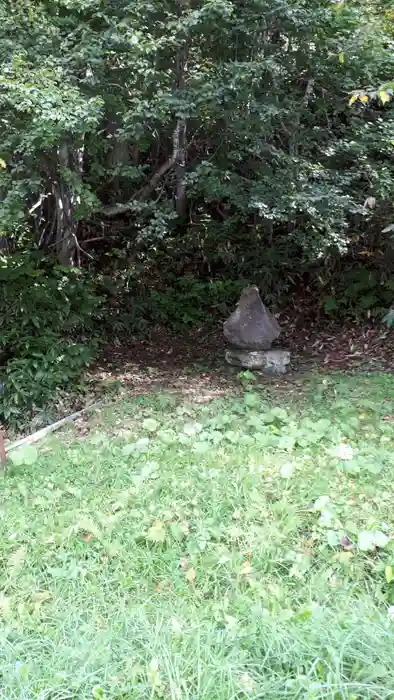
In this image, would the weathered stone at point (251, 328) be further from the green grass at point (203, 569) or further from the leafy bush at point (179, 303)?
the green grass at point (203, 569)

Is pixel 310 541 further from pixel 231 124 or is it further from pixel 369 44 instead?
pixel 369 44

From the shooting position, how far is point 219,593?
2.15 metres

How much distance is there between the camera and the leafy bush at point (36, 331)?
571 centimetres

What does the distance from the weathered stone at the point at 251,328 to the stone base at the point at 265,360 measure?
0.07m

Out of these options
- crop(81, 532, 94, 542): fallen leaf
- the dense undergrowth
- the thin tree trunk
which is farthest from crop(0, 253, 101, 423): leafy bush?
crop(81, 532, 94, 542): fallen leaf

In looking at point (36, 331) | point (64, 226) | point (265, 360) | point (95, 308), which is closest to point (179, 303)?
point (95, 308)

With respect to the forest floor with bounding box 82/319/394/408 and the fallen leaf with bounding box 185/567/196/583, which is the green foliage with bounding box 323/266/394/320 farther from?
the fallen leaf with bounding box 185/567/196/583

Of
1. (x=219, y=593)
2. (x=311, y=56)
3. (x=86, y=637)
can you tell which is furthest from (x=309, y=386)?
(x=86, y=637)

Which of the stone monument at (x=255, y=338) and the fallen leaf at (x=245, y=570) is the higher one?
the fallen leaf at (x=245, y=570)

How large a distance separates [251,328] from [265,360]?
0.40m

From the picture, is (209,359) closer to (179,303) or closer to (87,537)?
(179,303)

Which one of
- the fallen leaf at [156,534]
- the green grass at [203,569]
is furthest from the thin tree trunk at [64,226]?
the fallen leaf at [156,534]

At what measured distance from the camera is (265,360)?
6.19 m

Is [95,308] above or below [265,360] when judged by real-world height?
below
